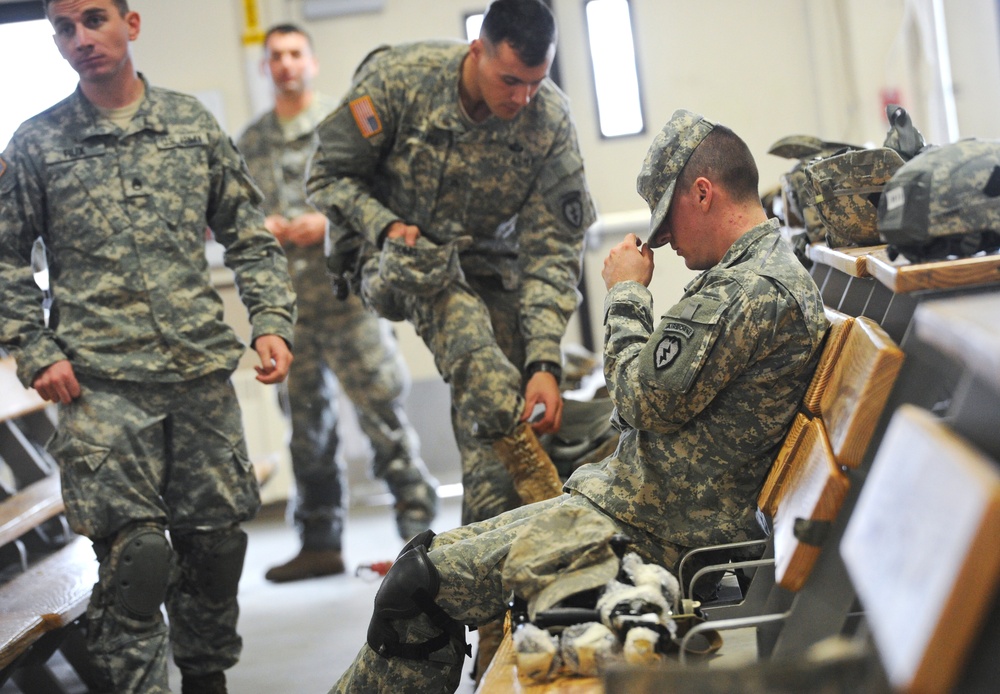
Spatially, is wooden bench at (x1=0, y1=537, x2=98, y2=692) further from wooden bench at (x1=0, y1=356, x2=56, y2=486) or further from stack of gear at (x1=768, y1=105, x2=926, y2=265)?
stack of gear at (x1=768, y1=105, x2=926, y2=265)

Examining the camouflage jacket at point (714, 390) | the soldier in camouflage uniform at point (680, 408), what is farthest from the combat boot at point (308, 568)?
the camouflage jacket at point (714, 390)

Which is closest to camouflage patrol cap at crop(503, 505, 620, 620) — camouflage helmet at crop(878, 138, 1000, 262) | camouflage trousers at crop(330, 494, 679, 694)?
camouflage trousers at crop(330, 494, 679, 694)

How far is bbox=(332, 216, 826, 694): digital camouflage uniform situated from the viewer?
1.75 m

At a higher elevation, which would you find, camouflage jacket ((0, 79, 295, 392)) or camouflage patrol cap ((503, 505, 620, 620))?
camouflage jacket ((0, 79, 295, 392))

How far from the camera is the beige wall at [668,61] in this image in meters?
5.60

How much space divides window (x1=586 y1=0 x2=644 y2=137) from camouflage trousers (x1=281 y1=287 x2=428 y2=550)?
85.4 inches

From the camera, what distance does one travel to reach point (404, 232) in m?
2.95

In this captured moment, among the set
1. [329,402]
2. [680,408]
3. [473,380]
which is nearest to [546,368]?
[473,380]

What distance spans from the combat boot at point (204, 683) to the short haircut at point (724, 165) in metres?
1.70

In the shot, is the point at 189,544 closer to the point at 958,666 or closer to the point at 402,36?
the point at 958,666

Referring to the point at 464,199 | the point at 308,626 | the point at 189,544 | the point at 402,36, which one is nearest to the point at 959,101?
the point at 402,36

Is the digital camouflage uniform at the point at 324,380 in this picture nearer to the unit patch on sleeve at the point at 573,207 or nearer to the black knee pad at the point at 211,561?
the unit patch on sleeve at the point at 573,207

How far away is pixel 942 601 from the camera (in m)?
0.93

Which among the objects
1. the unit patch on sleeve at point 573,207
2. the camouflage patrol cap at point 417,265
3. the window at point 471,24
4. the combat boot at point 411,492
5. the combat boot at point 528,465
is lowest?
the combat boot at point 411,492
